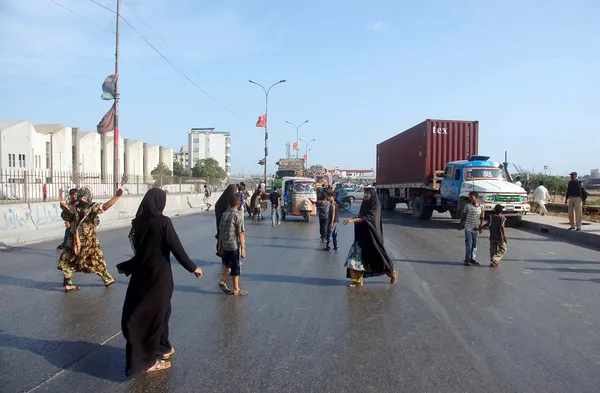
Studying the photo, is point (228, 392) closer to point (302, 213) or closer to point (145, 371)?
point (145, 371)

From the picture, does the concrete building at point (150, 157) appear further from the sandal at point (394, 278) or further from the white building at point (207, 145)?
the sandal at point (394, 278)

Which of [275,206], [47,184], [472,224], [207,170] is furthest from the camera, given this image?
[207,170]

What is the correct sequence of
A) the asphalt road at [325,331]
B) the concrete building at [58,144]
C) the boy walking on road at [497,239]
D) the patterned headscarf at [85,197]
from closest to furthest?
the asphalt road at [325,331]
the patterned headscarf at [85,197]
the boy walking on road at [497,239]
the concrete building at [58,144]

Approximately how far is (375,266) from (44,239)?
1048 cm

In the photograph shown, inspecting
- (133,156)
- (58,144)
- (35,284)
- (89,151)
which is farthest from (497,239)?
(133,156)

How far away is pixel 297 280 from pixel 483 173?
1304 centimetres

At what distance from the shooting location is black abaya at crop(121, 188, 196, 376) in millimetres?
4145

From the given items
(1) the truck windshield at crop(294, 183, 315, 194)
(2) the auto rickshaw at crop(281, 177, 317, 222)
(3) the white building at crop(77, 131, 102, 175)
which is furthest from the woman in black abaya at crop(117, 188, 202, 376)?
(3) the white building at crop(77, 131, 102, 175)

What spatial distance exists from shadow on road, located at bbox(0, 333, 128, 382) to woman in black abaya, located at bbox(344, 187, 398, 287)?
12.9 feet

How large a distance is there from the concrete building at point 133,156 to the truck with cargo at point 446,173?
58800mm

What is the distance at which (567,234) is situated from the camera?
15.5 meters

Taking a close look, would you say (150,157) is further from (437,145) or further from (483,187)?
(483,187)

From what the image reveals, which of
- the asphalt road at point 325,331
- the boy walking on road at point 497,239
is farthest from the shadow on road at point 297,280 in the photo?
the boy walking on road at point 497,239

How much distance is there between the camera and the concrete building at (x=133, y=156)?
77.5 metres
